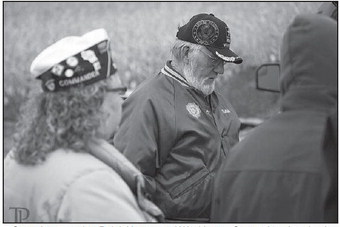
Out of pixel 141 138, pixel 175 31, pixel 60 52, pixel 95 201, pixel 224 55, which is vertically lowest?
pixel 175 31

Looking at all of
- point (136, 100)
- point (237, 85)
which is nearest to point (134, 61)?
point (237, 85)

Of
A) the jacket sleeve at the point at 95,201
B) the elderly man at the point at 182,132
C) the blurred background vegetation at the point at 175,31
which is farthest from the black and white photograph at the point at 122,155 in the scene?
the blurred background vegetation at the point at 175,31

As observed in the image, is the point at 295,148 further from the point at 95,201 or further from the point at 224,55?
the point at 224,55

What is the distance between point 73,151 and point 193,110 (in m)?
1.49

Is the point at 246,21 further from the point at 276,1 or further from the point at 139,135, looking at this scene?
the point at 139,135

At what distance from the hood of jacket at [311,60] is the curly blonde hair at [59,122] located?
0.68 m

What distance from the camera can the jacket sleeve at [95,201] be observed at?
277 centimetres

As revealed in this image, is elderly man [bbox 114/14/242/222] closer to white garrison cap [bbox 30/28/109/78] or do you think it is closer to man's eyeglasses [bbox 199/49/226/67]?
man's eyeglasses [bbox 199/49/226/67]

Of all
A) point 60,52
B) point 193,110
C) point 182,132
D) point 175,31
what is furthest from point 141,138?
point 175,31

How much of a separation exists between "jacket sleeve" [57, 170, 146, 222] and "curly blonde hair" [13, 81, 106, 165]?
16 centimetres

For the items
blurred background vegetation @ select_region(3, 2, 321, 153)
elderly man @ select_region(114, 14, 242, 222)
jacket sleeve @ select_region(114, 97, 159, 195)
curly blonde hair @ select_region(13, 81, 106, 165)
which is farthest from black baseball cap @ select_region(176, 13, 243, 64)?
blurred background vegetation @ select_region(3, 2, 321, 153)

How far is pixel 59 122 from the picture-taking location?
9.62ft

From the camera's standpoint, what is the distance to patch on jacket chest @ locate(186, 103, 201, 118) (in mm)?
4289

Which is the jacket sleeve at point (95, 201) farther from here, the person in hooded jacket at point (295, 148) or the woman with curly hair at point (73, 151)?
the person in hooded jacket at point (295, 148)
